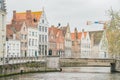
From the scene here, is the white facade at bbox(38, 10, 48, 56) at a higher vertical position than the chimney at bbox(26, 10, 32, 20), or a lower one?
lower

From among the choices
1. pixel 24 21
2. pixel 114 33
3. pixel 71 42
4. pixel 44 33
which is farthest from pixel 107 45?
pixel 71 42

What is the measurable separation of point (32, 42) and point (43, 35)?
547 centimetres

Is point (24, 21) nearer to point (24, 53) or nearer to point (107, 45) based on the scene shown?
point (24, 53)

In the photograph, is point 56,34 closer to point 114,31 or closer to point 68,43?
point 68,43

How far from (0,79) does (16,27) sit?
33872 mm

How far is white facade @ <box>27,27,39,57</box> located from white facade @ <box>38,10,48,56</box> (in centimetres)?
169

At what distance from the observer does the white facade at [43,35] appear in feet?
272

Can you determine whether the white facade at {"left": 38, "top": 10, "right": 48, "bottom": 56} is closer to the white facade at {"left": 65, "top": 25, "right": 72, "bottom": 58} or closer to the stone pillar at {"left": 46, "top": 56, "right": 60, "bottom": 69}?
the white facade at {"left": 65, "top": 25, "right": 72, "bottom": 58}

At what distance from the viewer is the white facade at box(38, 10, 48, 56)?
82.9 metres

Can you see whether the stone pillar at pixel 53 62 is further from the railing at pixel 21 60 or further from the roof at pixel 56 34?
the roof at pixel 56 34

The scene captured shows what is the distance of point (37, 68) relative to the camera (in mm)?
60438

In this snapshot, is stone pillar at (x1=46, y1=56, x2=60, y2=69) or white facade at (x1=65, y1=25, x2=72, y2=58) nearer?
stone pillar at (x1=46, y1=56, x2=60, y2=69)

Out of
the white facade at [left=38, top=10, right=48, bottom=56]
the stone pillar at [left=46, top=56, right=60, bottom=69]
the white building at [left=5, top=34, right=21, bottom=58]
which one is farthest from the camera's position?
the white facade at [left=38, top=10, right=48, bottom=56]

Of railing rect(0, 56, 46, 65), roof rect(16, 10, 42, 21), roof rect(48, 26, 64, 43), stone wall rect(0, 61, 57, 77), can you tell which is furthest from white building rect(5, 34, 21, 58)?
roof rect(48, 26, 64, 43)
